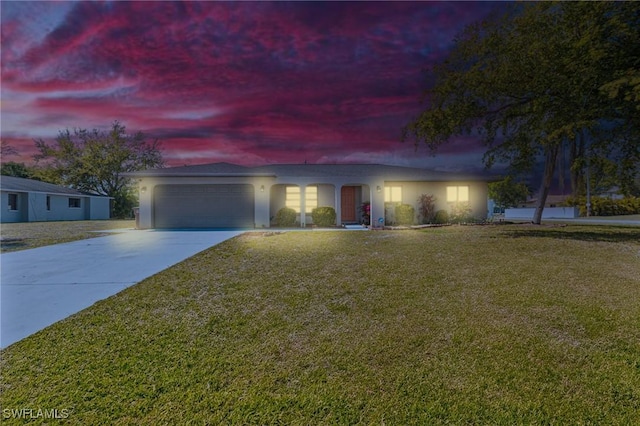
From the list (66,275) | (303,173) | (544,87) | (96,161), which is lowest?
(66,275)

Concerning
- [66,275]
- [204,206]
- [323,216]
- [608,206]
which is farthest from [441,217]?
[608,206]

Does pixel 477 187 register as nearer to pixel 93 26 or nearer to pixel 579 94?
pixel 579 94

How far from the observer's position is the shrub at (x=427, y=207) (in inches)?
744

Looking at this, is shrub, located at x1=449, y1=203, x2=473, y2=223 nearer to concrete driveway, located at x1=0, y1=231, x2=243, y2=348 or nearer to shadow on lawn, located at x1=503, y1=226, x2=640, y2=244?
shadow on lawn, located at x1=503, y1=226, x2=640, y2=244

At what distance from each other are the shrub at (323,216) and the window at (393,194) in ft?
11.8

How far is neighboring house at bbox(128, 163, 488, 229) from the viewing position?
17594 mm

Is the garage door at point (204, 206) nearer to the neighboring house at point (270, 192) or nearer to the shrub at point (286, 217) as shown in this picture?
the neighboring house at point (270, 192)

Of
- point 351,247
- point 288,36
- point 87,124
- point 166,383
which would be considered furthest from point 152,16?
point 87,124

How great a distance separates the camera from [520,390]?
2871 millimetres

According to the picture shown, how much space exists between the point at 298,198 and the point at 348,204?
10.6 ft

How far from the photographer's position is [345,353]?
3459 millimetres

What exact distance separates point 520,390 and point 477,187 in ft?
61.2

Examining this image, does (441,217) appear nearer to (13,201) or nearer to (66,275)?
(66,275)

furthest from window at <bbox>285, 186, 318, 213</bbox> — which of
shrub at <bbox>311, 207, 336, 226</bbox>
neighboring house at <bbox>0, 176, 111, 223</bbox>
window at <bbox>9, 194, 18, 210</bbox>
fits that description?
window at <bbox>9, 194, 18, 210</bbox>
